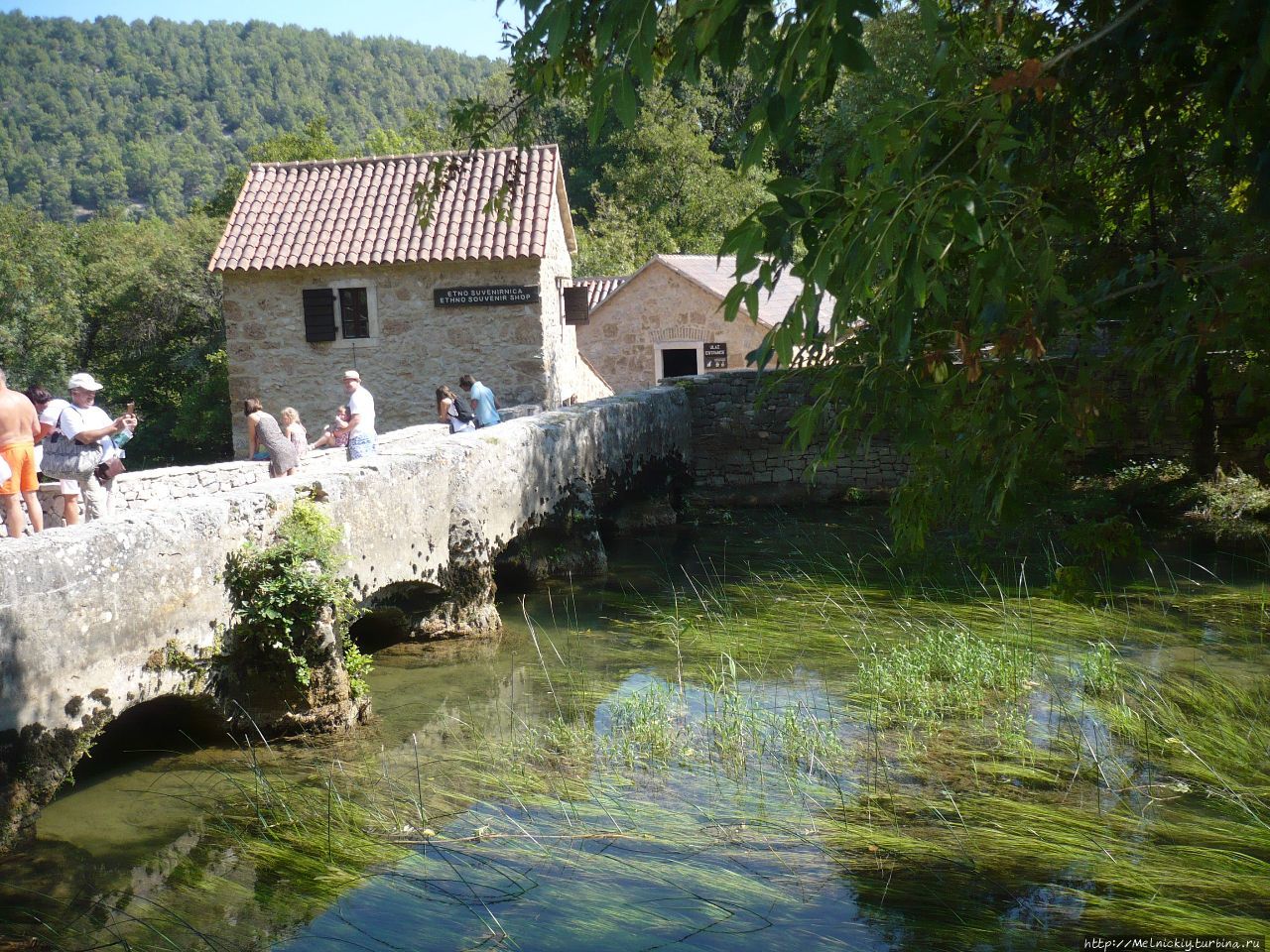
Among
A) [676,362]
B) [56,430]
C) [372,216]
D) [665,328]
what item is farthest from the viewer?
[676,362]

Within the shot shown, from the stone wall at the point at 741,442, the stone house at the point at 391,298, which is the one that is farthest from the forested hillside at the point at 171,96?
the stone wall at the point at 741,442

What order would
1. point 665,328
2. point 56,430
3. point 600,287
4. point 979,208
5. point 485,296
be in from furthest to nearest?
point 600,287 < point 665,328 < point 485,296 < point 56,430 < point 979,208

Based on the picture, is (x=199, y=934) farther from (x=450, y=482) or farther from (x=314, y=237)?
(x=314, y=237)

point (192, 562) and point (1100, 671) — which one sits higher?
point (192, 562)

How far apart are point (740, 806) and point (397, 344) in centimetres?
1485

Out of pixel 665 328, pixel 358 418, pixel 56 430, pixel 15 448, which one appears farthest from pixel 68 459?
pixel 665 328

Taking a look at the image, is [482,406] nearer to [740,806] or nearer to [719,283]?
[740,806]

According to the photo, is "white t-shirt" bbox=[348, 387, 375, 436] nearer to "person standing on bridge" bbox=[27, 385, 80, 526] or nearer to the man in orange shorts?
"person standing on bridge" bbox=[27, 385, 80, 526]

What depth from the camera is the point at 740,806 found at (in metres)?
5.04

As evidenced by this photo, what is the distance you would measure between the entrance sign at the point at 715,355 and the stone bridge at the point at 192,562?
14.4 meters

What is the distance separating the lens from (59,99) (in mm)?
96188

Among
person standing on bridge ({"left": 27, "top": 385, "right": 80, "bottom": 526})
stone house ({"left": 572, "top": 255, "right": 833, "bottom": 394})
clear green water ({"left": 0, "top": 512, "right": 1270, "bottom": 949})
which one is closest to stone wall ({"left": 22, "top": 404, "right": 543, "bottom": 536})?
person standing on bridge ({"left": 27, "top": 385, "right": 80, "bottom": 526})

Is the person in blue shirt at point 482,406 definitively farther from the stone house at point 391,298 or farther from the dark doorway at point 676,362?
the dark doorway at point 676,362

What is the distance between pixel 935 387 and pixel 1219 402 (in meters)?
10.8
